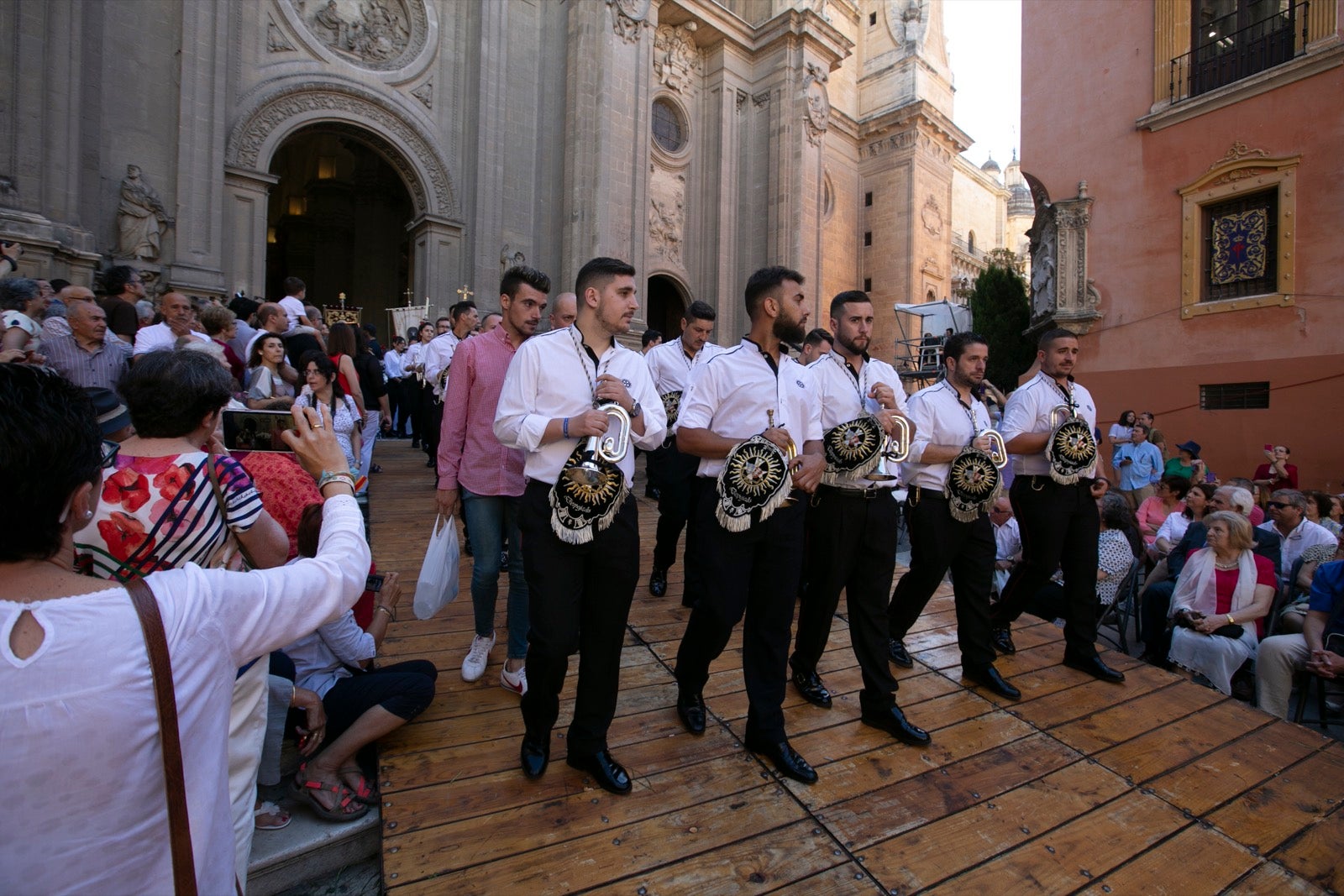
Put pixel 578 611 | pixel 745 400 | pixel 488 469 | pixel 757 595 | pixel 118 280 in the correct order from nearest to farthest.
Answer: pixel 578 611 → pixel 757 595 → pixel 745 400 → pixel 488 469 → pixel 118 280

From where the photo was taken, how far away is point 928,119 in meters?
29.7

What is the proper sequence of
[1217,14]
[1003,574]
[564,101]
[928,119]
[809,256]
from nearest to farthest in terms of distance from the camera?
1. [1003,574]
2. [1217,14]
3. [564,101]
4. [809,256]
5. [928,119]

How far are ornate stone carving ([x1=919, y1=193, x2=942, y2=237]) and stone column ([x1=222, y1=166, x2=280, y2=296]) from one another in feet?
84.5

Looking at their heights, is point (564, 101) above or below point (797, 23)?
below

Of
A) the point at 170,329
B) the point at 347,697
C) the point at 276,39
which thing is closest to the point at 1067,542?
the point at 347,697

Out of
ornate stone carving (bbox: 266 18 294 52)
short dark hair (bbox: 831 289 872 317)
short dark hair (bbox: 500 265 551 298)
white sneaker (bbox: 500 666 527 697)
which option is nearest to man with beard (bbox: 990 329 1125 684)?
short dark hair (bbox: 831 289 872 317)

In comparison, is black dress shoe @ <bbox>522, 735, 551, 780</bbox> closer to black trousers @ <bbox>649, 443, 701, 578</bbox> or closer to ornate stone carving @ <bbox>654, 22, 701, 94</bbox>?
black trousers @ <bbox>649, 443, 701, 578</bbox>

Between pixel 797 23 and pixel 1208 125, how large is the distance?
1280cm

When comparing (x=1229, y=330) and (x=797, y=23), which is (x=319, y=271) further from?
(x=1229, y=330)

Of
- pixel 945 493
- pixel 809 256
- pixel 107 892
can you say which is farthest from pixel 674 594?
pixel 809 256

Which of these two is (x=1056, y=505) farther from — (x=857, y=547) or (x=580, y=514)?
(x=580, y=514)

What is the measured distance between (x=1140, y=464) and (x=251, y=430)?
1144 centimetres

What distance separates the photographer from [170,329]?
254 inches

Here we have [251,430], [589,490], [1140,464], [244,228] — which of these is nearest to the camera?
[251,430]
